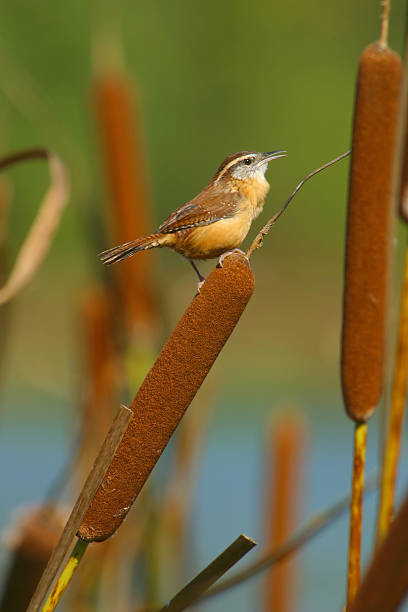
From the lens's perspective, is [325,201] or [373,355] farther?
[325,201]

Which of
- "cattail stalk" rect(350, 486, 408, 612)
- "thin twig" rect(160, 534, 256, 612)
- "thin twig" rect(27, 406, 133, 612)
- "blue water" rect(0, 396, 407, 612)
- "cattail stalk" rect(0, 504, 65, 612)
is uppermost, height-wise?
"thin twig" rect(27, 406, 133, 612)

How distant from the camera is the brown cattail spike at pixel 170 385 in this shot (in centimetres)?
70

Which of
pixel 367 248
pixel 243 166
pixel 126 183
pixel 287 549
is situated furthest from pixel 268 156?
pixel 126 183

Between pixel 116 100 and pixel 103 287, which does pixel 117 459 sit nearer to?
pixel 116 100

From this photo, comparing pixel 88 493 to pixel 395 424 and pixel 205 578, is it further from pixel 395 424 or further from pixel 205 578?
pixel 395 424

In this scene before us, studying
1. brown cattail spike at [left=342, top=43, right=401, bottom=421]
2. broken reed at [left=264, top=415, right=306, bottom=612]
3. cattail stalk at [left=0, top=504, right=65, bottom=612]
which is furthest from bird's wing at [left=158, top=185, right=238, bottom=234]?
broken reed at [left=264, top=415, right=306, bottom=612]

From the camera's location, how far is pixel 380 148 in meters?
0.89

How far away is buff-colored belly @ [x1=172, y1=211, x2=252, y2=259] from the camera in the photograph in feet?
2.77

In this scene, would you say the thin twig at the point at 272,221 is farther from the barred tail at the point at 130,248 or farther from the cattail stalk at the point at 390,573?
the cattail stalk at the point at 390,573

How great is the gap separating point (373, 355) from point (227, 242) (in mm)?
192

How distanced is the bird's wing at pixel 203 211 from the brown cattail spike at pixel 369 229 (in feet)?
0.36

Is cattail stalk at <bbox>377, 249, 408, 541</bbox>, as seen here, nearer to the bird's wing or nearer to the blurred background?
the bird's wing

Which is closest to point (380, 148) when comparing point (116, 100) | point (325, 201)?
point (116, 100)

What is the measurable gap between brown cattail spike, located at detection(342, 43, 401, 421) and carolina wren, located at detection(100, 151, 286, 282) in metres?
0.08
